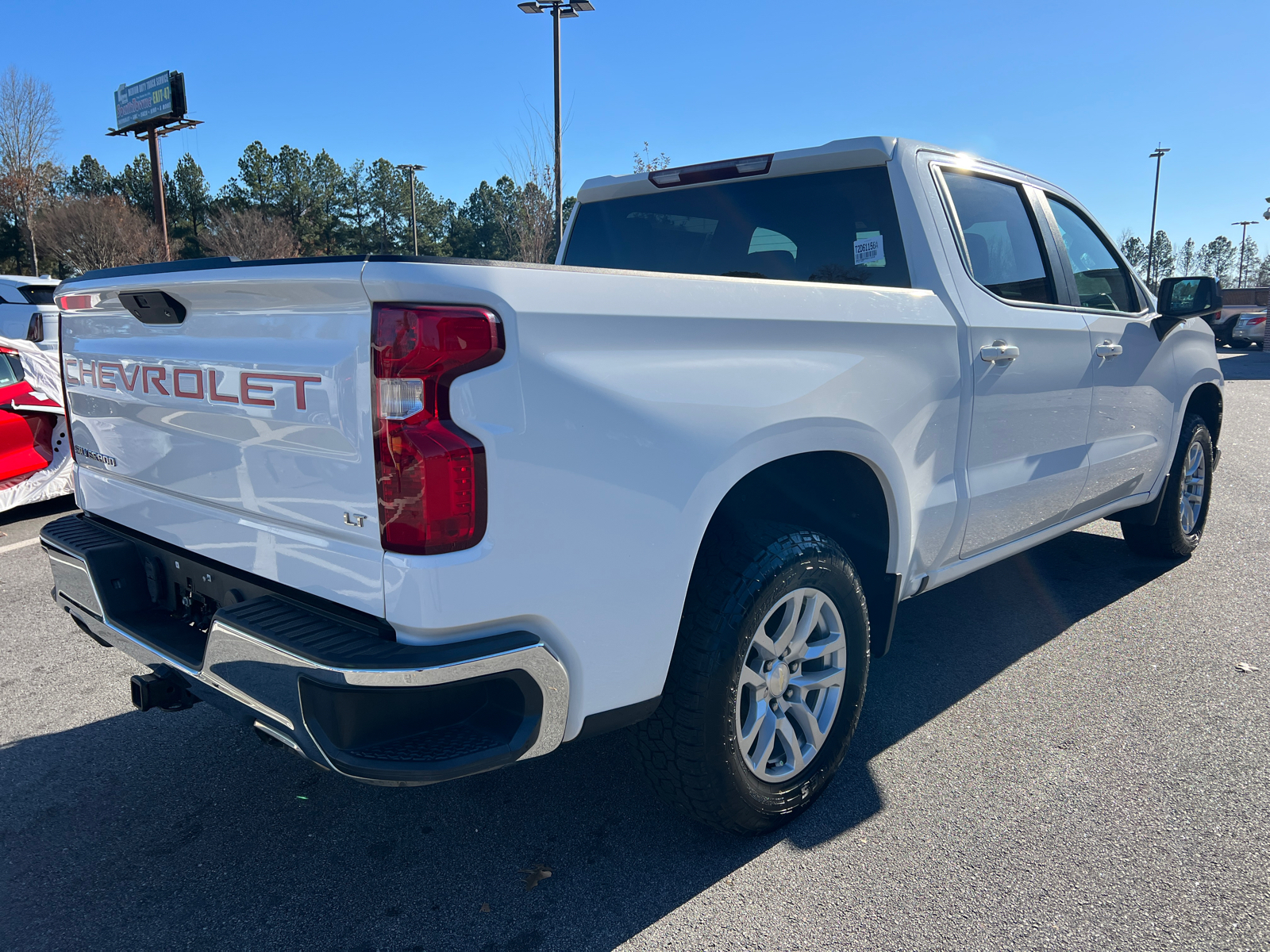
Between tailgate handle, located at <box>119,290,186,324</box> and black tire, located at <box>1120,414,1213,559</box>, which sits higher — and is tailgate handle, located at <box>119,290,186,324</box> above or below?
above

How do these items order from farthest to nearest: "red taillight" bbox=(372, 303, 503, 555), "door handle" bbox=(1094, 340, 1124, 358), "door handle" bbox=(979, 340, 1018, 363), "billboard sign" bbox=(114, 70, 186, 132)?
"billboard sign" bbox=(114, 70, 186, 132) < "door handle" bbox=(1094, 340, 1124, 358) < "door handle" bbox=(979, 340, 1018, 363) < "red taillight" bbox=(372, 303, 503, 555)

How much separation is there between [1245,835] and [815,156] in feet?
8.37

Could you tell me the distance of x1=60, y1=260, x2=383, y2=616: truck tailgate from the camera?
1.75 metres

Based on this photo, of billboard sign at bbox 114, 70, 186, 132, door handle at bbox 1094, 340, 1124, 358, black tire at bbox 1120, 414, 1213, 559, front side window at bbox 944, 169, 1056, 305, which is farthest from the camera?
billboard sign at bbox 114, 70, 186, 132

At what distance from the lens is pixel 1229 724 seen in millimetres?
3242

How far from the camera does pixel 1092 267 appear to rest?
4039 mm

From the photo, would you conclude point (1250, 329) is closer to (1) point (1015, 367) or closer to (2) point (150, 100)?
(1) point (1015, 367)

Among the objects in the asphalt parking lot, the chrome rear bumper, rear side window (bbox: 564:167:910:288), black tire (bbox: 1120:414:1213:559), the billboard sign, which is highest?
the billboard sign

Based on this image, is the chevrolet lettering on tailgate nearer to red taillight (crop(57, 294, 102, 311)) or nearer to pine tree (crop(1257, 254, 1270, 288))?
red taillight (crop(57, 294, 102, 311))

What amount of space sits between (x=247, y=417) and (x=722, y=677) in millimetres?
1283

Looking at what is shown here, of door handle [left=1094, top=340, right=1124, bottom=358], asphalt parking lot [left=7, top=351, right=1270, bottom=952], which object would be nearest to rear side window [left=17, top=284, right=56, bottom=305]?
asphalt parking lot [left=7, top=351, right=1270, bottom=952]

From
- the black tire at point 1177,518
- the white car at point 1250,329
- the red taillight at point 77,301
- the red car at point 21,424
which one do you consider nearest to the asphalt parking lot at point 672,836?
the black tire at point 1177,518

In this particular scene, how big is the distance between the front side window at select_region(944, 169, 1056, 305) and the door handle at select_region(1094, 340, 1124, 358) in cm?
31

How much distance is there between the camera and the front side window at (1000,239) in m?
3.24
